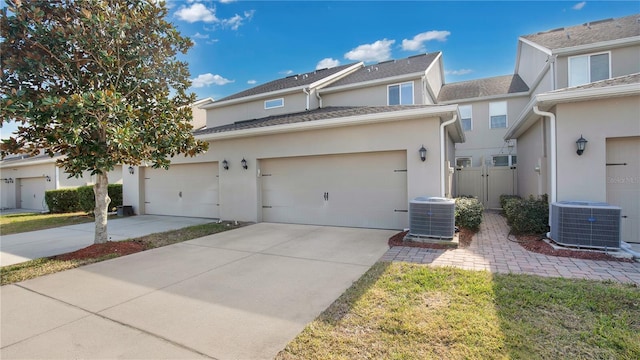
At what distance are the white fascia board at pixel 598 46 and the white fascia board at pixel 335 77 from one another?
27.4 ft

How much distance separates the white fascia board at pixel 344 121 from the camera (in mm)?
7365

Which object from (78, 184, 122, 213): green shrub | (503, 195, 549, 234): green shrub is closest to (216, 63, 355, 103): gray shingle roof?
(78, 184, 122, 213): green shrub

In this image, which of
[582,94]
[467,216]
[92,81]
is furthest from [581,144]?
[92,81]

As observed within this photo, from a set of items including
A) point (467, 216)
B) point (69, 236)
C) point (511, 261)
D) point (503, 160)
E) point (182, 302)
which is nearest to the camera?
point (182, 302)

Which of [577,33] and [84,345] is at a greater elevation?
[577,33]

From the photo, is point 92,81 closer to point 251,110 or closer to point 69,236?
point 69,236

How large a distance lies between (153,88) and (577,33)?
15.3m

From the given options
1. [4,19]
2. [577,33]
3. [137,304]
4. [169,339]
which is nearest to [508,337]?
[169,339]

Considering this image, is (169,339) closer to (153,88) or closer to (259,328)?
(259,328)

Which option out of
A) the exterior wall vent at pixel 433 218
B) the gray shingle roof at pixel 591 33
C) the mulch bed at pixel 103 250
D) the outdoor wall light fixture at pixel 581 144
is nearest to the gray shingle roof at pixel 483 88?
the gray shingle roof at pixel 591 33

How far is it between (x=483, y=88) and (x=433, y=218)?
1433 cm

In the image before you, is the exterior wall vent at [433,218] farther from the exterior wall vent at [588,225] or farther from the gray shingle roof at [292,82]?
the gray shingle roof at [292,82]

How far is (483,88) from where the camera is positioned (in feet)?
57.5

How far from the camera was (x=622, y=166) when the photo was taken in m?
6.38
